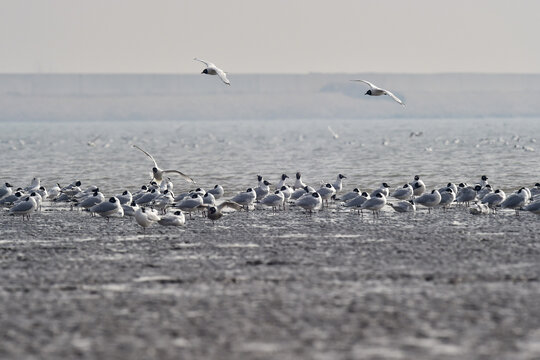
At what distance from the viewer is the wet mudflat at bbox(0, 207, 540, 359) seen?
1346 cm

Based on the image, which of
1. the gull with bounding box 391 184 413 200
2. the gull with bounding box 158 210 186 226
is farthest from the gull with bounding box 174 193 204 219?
the gull with bounding box 391 184 413 200

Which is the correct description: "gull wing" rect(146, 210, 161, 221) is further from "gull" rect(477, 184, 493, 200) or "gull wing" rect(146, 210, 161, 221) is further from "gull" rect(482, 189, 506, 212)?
"gull" rect(477, 184, 493, 200)

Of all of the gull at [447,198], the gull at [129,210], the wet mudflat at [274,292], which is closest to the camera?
the wet mudflat at [274,292]

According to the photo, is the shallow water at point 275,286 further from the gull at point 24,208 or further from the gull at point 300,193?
the gull at point 300,193

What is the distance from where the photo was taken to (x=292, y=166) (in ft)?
226

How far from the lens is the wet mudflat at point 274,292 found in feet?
44.2

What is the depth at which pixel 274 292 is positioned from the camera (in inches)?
679

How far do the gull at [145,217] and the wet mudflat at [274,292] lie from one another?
0.30 metres

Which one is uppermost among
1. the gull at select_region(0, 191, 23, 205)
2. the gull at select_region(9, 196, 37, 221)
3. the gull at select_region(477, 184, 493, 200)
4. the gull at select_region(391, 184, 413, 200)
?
the gull at select_region(477, 184, 493, 200)

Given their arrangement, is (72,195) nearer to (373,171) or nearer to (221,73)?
(221,73)

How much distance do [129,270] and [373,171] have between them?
130ft

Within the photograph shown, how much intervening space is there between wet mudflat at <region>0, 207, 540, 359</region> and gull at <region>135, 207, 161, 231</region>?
1.00 ft

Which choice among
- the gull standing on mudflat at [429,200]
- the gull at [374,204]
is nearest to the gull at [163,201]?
the gull at [374,204]

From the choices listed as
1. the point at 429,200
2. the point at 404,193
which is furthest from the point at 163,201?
the point at 429,200
